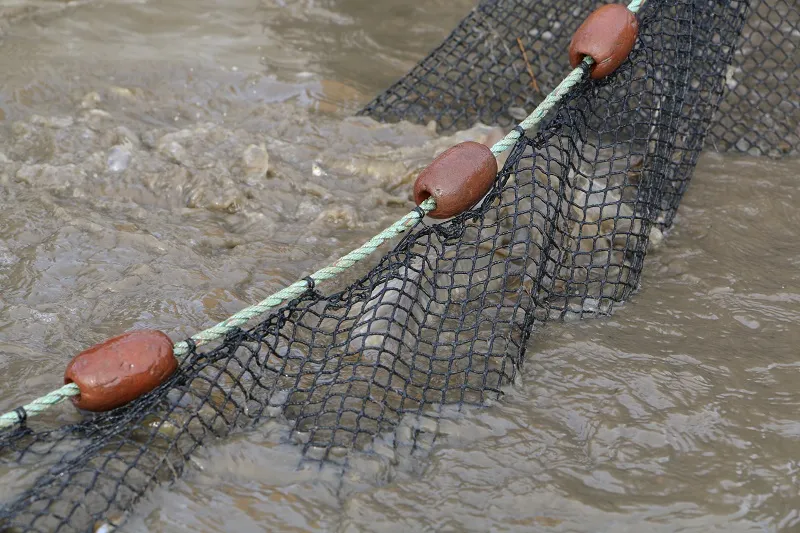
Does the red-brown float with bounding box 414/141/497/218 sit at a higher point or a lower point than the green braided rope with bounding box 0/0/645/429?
higher

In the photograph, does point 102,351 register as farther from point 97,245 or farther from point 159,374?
point 97,245

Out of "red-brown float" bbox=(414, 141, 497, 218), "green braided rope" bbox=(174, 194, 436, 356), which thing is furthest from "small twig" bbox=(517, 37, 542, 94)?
"green braided rope" bbox=(174, 194, 436, 356)

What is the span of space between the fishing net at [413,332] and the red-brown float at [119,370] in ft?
0.19

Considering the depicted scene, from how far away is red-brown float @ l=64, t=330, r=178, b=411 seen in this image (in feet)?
7.61

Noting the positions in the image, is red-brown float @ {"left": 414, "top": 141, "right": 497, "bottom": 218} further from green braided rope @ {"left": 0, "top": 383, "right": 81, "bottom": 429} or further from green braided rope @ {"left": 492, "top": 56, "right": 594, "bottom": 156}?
green braided rope @ {"left": 0, "top": 383, "right": 81, "bottom": 429}

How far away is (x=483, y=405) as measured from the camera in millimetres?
2611

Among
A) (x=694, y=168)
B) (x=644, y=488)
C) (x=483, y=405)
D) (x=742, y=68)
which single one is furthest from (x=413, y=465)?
(x=742, y=68)

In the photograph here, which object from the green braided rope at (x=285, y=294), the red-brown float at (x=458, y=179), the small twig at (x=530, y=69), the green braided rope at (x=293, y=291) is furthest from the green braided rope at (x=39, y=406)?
the small twig at (x=530, y=69)

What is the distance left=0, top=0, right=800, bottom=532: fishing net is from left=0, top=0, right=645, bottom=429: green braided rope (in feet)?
0.14

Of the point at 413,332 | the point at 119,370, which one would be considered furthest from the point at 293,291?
the point at 119,370

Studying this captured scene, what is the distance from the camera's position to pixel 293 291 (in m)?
2.65

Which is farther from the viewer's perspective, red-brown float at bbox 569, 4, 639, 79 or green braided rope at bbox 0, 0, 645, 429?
red-brown float at bbox 569, 4, 639, 79

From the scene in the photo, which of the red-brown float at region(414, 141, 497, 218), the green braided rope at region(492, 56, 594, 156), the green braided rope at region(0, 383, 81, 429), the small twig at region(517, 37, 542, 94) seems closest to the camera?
the green braided rope at region(0, 383, 81, 429)

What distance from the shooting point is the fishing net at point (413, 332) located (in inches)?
90.4
